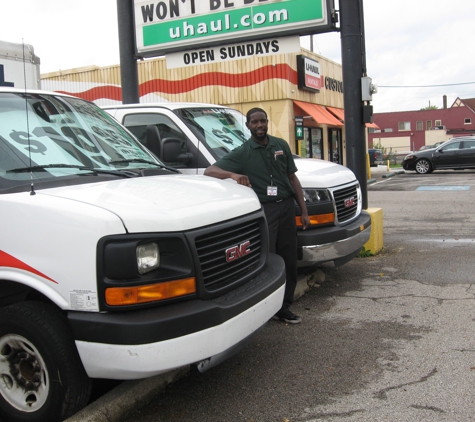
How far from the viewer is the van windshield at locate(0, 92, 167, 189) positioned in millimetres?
3721

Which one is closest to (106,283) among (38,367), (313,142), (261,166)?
(38,367)

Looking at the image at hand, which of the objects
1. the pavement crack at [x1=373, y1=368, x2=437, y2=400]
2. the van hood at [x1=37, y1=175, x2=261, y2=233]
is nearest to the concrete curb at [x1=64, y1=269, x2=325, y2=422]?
the van hood at [x1=37, y1=175, x2=261, y2=233]

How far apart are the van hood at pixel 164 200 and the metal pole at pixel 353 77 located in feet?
16.2

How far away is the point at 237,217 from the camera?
371 cm

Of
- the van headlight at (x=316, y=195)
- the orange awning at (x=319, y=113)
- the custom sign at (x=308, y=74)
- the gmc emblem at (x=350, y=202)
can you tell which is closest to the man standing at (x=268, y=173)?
the van headlight at (x=316, y=195)

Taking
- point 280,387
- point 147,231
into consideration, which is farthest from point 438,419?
point 147,231

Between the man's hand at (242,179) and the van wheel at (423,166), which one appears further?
the van wheel at (423,166)

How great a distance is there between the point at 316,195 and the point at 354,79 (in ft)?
10.7

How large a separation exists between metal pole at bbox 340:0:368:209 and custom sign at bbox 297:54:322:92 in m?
13.6

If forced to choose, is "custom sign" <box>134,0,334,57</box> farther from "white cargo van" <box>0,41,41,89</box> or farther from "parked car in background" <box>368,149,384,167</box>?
"parked car in background" <box>368,149,384,167</box>

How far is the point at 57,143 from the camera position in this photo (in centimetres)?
405

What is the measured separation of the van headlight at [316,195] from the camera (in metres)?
6.02

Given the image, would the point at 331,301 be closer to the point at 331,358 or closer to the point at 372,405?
the point at 331,358

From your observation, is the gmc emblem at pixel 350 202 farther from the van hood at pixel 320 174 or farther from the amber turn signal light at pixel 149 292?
the amber turn signal light at pixel 149 292
